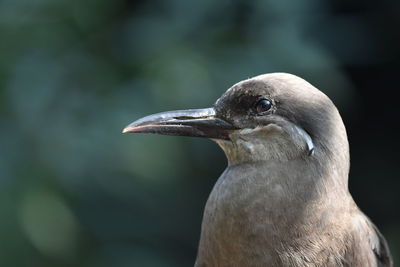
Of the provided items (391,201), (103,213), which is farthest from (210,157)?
(391,201)

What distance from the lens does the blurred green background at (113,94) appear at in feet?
13.6

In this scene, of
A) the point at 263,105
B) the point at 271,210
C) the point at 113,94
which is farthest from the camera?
the point at 113,94

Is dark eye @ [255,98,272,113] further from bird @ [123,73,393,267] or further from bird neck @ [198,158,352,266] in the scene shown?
bird neck @ [198,158,352,266]

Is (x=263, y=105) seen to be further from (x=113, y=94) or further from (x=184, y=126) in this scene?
(x=113, y=94)

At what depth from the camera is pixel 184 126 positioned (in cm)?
287

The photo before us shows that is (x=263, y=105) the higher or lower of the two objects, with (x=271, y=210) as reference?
higher

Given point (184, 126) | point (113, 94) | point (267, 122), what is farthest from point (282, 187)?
point (113, 94)

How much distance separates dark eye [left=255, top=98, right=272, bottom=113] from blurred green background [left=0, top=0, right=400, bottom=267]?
143cm

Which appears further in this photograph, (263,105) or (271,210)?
(263,105)

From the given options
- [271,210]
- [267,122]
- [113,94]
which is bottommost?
[271,210]

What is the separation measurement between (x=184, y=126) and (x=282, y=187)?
436mm

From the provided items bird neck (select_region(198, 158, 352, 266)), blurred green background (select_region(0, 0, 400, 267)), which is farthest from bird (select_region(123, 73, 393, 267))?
blurred green background (select_region(0, 0, 400, 267))

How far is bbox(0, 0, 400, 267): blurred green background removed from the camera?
415 centimetres

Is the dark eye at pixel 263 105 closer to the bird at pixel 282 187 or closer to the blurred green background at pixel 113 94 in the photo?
the bird at pixel 282 187
